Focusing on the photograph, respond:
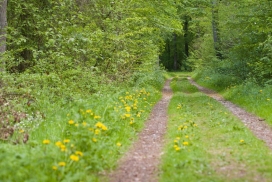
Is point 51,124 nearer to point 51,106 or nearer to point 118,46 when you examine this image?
point 51,106

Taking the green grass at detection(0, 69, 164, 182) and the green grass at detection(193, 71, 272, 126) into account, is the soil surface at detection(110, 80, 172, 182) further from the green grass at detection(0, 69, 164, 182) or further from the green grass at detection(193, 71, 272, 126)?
the green grass at detection(193, 71, 272, 126)

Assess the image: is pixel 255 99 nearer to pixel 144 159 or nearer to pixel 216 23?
pixel 144 159

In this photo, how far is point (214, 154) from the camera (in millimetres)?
6980

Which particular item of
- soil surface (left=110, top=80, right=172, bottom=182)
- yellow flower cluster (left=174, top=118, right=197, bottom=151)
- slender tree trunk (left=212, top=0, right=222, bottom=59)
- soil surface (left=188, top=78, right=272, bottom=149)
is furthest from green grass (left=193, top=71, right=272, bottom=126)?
slender tree trunk (left=212, top=0, right=222, bottom=59)

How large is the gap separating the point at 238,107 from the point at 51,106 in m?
8.30

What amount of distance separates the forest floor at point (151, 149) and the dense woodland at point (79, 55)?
0.54m

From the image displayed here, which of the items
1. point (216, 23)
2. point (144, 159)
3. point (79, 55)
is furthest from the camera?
point (216, 23)

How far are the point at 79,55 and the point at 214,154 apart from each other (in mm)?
8733

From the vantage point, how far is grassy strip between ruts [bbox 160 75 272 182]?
577cm

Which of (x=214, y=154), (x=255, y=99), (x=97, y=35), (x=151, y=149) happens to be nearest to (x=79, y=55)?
(x=97, y=35)

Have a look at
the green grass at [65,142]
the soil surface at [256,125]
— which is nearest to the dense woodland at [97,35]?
the green grass at [65,142]

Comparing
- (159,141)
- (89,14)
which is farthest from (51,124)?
(89,14)

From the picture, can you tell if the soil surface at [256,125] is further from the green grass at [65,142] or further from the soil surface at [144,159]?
the green grass at [65,142]

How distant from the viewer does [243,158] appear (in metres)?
6.71
